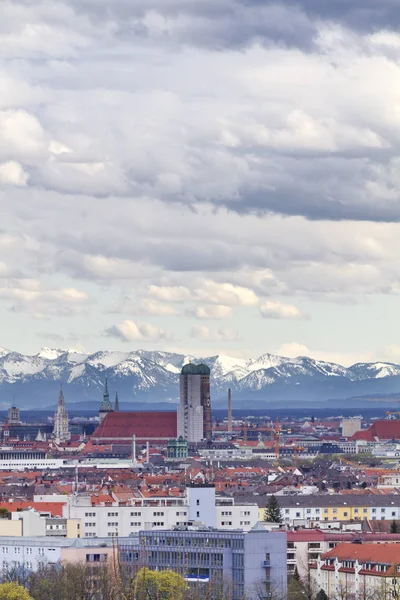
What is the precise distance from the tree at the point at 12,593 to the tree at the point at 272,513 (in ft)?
166

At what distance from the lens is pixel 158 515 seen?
117312 mm

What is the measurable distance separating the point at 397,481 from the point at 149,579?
4597 inches

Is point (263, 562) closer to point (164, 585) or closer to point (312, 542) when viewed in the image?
point (164, 585)

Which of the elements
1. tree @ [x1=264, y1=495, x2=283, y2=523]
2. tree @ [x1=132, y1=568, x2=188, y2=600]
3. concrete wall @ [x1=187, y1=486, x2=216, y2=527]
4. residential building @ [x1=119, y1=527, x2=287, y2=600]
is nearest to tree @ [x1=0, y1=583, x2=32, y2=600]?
tree @ [x1=132, y1=568, x2=188, y2=600]

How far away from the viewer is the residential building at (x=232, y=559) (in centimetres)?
9012

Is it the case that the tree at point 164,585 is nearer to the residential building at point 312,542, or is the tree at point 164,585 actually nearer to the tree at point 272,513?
the residential building at point 312,542

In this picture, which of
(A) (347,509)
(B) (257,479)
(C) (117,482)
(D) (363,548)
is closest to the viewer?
(D) (363,548)

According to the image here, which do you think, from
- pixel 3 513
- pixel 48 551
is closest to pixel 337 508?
pixel 3 513

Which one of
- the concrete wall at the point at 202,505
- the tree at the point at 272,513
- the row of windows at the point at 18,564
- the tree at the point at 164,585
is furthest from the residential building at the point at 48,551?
the tree at the point at 272,513

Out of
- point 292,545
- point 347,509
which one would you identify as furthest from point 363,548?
point 347,509

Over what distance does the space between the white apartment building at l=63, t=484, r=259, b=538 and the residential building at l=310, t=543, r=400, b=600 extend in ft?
37.9

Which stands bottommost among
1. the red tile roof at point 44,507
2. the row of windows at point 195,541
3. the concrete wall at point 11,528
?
the row of windows at point 195,541

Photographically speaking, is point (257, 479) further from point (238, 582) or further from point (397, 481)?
point (238, 582)

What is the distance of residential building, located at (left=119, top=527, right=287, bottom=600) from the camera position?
90125mm
